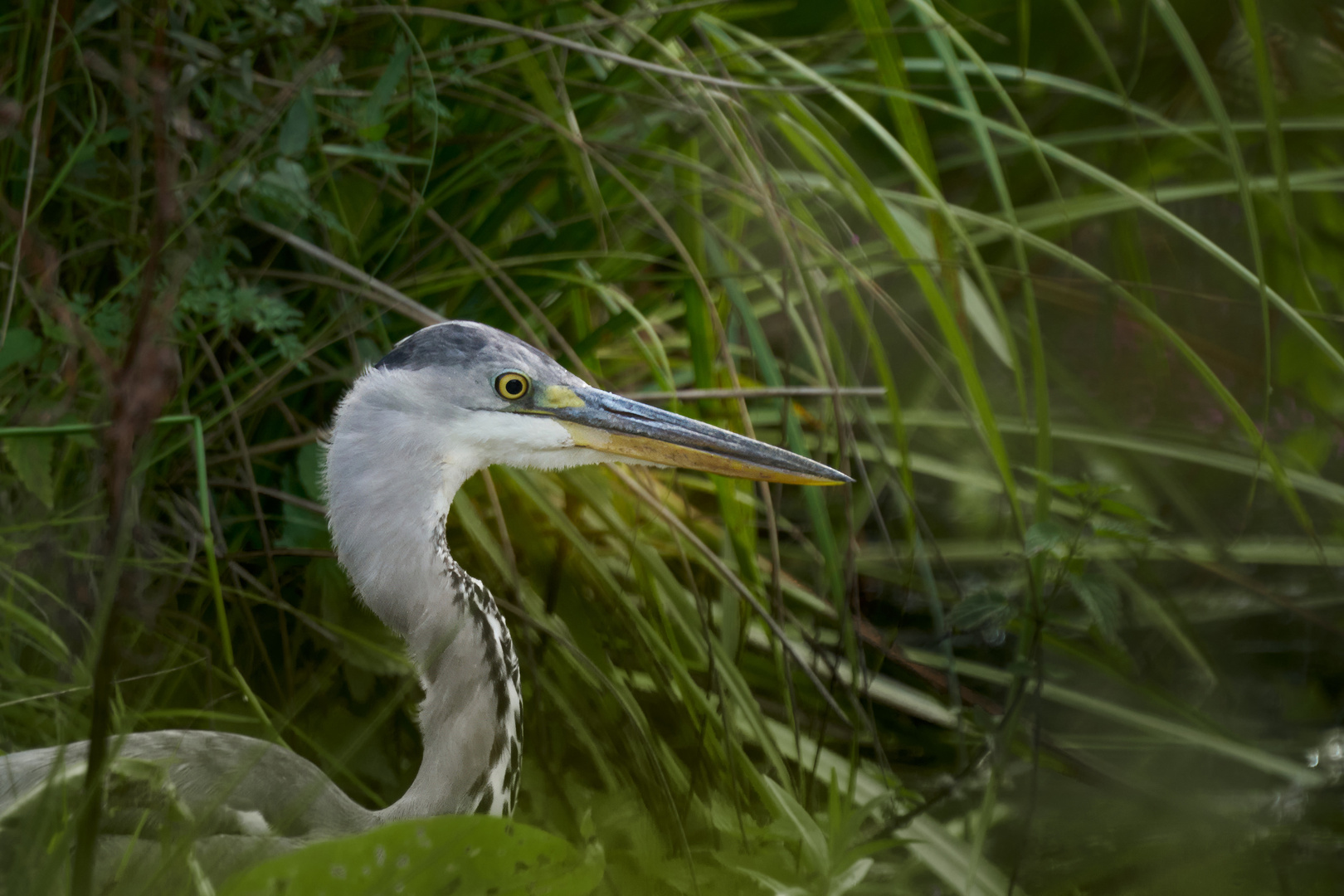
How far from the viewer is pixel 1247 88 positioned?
7.29 feet

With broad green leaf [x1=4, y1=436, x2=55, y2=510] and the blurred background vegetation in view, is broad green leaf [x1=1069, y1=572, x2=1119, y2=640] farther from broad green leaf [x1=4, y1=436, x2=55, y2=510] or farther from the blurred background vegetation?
broad green leaf [x1=4, y1=436, x2=55, y2=510]

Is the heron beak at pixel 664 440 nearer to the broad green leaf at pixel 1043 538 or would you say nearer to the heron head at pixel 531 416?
the heron head at pixel 531 416

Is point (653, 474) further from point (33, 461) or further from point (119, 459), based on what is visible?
point (119, 459)

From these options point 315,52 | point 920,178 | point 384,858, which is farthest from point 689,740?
point 315,52

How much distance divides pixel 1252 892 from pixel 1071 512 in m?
0.65

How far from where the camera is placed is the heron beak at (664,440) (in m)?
1.16

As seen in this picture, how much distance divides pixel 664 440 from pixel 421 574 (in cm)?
29

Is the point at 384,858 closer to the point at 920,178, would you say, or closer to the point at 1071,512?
the point at 920,178

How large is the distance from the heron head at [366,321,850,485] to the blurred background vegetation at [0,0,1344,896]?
169mm

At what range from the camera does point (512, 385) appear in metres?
1.14

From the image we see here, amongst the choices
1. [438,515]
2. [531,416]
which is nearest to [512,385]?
[531,416]

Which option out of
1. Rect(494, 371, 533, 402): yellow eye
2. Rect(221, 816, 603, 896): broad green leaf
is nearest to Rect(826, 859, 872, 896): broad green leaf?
Rect(221, 816, 603, 896): broad green leaf

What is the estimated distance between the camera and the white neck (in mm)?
1106

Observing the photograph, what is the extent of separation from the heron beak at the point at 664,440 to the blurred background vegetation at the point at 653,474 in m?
0.15
